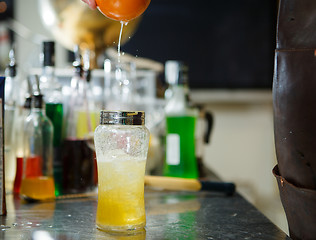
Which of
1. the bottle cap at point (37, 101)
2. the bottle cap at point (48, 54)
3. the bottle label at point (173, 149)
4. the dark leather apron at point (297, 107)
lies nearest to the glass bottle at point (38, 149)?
the bottle cap at point (37, 101)

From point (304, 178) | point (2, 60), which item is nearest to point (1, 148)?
point (304, 178)

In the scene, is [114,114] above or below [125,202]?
above

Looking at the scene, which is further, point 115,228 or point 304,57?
point 115,228

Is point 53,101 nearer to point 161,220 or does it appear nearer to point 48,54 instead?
point 48,54

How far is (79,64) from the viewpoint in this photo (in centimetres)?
109

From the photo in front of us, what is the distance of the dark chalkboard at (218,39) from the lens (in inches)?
125

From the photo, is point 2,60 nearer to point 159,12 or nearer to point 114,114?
point 159,12

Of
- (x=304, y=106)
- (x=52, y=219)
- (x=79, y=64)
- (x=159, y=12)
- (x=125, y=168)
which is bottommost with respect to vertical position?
(x=52, y=219)

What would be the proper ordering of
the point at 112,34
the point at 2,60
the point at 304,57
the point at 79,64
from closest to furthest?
the point at 304,57 < the point at 79,64 < the point at 112,34 < the point at 2,60

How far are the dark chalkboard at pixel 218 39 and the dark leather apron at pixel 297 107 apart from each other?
254 centimetres

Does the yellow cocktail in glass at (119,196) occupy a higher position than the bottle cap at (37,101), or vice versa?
the bottle cap at (37,101)

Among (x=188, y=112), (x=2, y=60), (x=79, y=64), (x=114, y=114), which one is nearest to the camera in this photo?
(x=114, y=114)

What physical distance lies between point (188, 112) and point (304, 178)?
822 millimetres

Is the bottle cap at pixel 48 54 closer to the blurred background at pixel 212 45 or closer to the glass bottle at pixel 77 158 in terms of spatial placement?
the glass bottle at pixel 77 158
